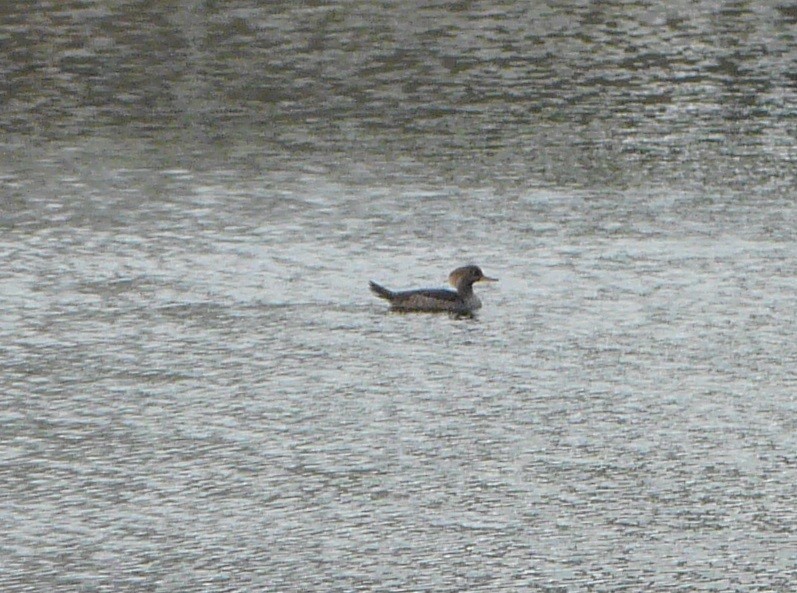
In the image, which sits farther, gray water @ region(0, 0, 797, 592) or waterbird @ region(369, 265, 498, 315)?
waterbird @ region(369, 265, 498, 315)

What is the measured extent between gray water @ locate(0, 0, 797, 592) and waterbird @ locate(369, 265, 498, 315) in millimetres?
143

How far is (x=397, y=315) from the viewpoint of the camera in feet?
51.7

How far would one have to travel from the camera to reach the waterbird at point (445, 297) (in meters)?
15.7

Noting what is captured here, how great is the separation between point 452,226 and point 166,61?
9398 mm

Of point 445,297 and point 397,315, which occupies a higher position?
point 445,297

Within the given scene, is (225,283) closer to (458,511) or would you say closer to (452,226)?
(452,226)

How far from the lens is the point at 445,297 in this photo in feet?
51.6

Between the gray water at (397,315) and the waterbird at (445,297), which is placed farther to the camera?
the waterbird at (445,297)

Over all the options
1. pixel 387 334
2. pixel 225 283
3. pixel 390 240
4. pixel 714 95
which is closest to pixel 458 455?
pixel 387 334

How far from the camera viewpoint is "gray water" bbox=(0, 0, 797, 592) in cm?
1105

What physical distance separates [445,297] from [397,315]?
1.37ft

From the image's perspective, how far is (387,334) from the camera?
15.3 metres

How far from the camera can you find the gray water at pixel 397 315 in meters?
11.0

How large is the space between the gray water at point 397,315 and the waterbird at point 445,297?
14 centimetres
